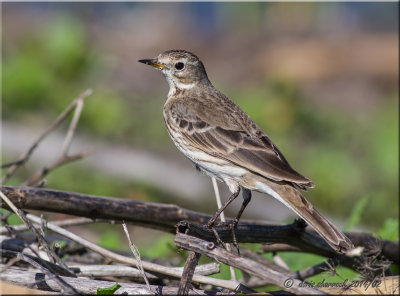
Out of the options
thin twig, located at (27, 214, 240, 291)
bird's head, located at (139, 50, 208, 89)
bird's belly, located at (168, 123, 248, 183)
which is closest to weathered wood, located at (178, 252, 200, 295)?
thin twig, located at (27, 214, 240, 291)

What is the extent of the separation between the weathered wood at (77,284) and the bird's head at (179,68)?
2662 mm

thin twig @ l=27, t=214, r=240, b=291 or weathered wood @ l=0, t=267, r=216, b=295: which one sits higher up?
weathered wood @ l=0, t=267, r=216, b=295

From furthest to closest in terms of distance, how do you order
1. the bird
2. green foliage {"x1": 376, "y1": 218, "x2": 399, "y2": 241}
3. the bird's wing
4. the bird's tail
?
green foliage {"x1": 376, "y1": 218, "x2": 399, "y2": 241} → the bird's wing → the bird → the bird's tail

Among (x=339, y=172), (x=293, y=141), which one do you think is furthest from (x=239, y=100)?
(x=339, y=172)

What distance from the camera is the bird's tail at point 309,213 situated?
164 inches

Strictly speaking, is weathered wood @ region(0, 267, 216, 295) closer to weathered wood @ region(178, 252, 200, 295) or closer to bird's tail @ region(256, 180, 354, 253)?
weathered wood @ region(178, 252, 200, 295)

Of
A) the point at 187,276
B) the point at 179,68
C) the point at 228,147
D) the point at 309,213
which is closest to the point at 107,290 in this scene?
the point at 187,276

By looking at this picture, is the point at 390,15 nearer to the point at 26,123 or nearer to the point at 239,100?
the point at 239,100

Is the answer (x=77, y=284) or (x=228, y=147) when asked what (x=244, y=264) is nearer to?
(x=77, y=284)

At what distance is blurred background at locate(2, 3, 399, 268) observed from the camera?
29.0 ft

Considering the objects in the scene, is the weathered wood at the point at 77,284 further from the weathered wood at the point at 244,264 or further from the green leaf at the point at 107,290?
the weathered wood at the point at 244,264

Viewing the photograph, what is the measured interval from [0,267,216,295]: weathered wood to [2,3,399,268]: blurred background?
192 centimetres

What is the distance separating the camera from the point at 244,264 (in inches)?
130

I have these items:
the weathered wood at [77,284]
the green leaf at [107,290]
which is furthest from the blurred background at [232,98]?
the green leaf at [107,290]
